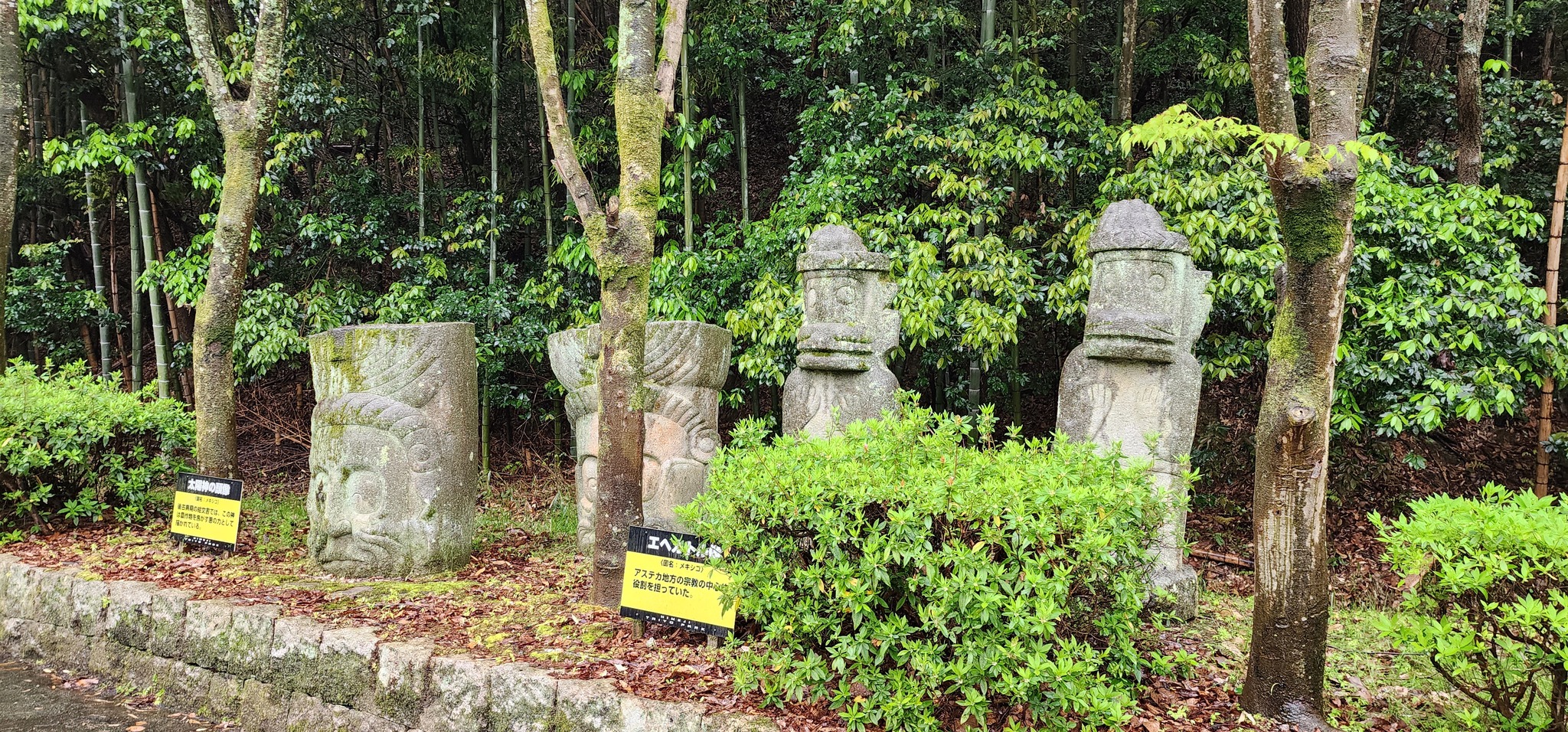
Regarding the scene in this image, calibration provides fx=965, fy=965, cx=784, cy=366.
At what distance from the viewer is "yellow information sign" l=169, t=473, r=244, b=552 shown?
18.2 feet

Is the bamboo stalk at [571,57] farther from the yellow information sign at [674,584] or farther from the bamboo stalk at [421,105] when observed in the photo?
the yellow information sign at [674,584]

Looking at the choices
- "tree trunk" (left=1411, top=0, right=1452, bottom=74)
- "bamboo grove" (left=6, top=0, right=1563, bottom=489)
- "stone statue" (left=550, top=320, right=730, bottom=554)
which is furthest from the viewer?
"tree trunk" (left=1411, top=0, right=1452, bottom=74)

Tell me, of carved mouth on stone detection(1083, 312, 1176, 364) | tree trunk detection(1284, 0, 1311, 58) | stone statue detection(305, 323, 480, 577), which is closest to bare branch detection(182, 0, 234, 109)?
stone statue detection(305, 323, 480, 577)

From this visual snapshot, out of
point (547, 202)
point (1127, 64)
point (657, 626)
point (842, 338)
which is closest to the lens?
point (657, 626)

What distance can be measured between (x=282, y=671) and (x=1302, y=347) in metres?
4.29

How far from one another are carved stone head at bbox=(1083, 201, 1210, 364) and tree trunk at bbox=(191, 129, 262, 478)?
190 inches

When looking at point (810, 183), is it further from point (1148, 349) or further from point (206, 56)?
point (206, 56)

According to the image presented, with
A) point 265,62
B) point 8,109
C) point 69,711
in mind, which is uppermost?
point 265,62

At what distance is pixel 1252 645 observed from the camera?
322 centimetres

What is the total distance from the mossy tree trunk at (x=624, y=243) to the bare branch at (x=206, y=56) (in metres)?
2.67

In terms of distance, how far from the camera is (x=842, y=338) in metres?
5.12

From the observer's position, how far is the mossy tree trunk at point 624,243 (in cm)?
402

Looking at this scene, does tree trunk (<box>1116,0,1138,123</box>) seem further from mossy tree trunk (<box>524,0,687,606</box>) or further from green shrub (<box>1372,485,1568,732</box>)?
green shrub (<box>1372,485,1568,732</box>)

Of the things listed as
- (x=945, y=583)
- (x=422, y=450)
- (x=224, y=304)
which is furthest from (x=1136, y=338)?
(x=224, y=304)
